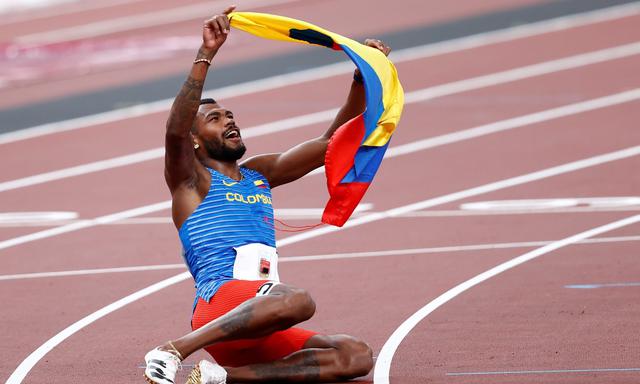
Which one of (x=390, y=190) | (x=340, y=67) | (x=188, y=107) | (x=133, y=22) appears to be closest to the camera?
(x=188, y=107)

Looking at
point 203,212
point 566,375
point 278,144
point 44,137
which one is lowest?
point 566,375

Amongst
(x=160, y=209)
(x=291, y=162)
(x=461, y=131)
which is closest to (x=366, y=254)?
(x=160, y=209)

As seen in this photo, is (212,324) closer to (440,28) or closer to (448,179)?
(448,179)

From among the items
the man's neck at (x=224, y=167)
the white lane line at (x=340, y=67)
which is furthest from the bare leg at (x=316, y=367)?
the white lane line at (x=340, y=67)

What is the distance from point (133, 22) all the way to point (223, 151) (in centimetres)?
1884

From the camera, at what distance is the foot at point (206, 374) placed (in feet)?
22.8

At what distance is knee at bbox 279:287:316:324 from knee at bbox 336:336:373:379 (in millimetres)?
427

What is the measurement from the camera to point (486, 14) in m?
24.0

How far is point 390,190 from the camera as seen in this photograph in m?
14.7

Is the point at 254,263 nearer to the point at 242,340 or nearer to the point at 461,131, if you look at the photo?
the point at 242,340

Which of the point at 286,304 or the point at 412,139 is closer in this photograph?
the point at 286,304

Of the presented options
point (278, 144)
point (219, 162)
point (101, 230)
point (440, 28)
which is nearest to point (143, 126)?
Result: point (278, 144)

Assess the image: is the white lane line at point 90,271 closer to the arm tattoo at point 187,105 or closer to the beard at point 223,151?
the beard at point 223,151

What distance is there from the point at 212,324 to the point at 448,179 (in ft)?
27.5
